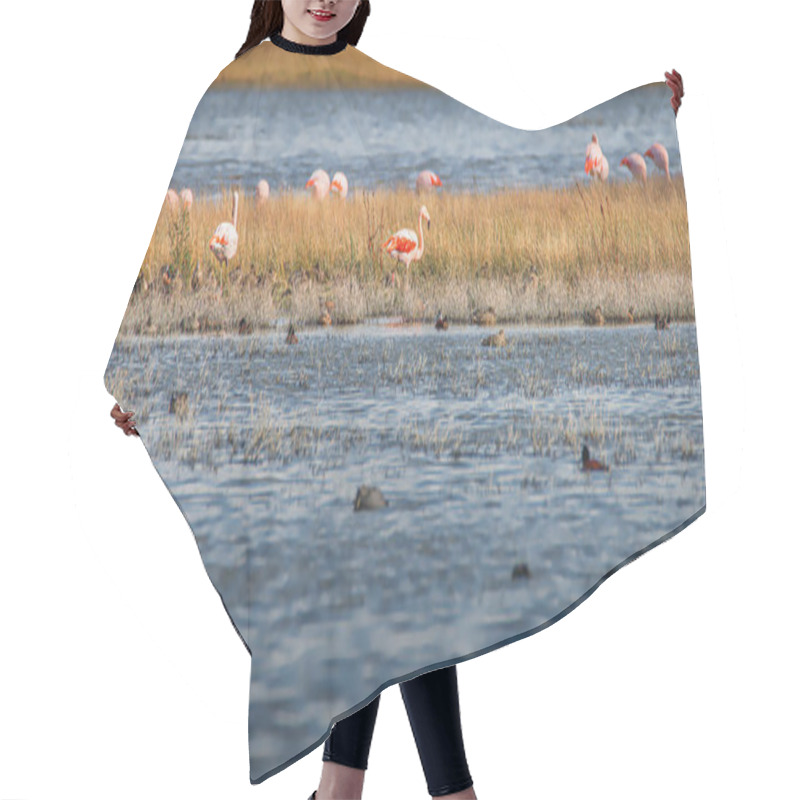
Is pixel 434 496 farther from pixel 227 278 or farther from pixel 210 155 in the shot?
pixel 210 155

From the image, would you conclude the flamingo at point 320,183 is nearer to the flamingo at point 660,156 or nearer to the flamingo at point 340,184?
the flamingo at point 340,184

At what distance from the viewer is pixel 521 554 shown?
2.89 metres

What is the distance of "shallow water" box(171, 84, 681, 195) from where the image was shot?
2949 mm

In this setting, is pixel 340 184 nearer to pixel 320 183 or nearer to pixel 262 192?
pixel 320 183

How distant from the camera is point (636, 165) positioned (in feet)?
9.79

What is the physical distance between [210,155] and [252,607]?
864mm

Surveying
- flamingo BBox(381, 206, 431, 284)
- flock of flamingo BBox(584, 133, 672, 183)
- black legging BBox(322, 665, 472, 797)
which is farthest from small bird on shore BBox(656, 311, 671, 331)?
black legging BBox(322, 665, 472, 797)

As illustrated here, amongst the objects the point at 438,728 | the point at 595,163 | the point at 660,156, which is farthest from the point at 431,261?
the point at 438,728

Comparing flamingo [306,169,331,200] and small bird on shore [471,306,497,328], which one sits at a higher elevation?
flamingo [306,169,331,200]

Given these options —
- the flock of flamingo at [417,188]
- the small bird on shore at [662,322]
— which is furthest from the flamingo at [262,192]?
the small bird on shore at [662,322]

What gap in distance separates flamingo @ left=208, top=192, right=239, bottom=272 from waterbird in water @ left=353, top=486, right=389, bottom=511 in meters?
0.50

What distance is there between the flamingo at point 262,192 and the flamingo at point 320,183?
0.08 metres

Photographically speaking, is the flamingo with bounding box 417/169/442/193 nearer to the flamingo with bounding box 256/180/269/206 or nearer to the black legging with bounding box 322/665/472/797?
the flamingo with bounding box 256/180/269/206

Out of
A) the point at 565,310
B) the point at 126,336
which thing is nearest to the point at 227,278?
the point at 126,336
